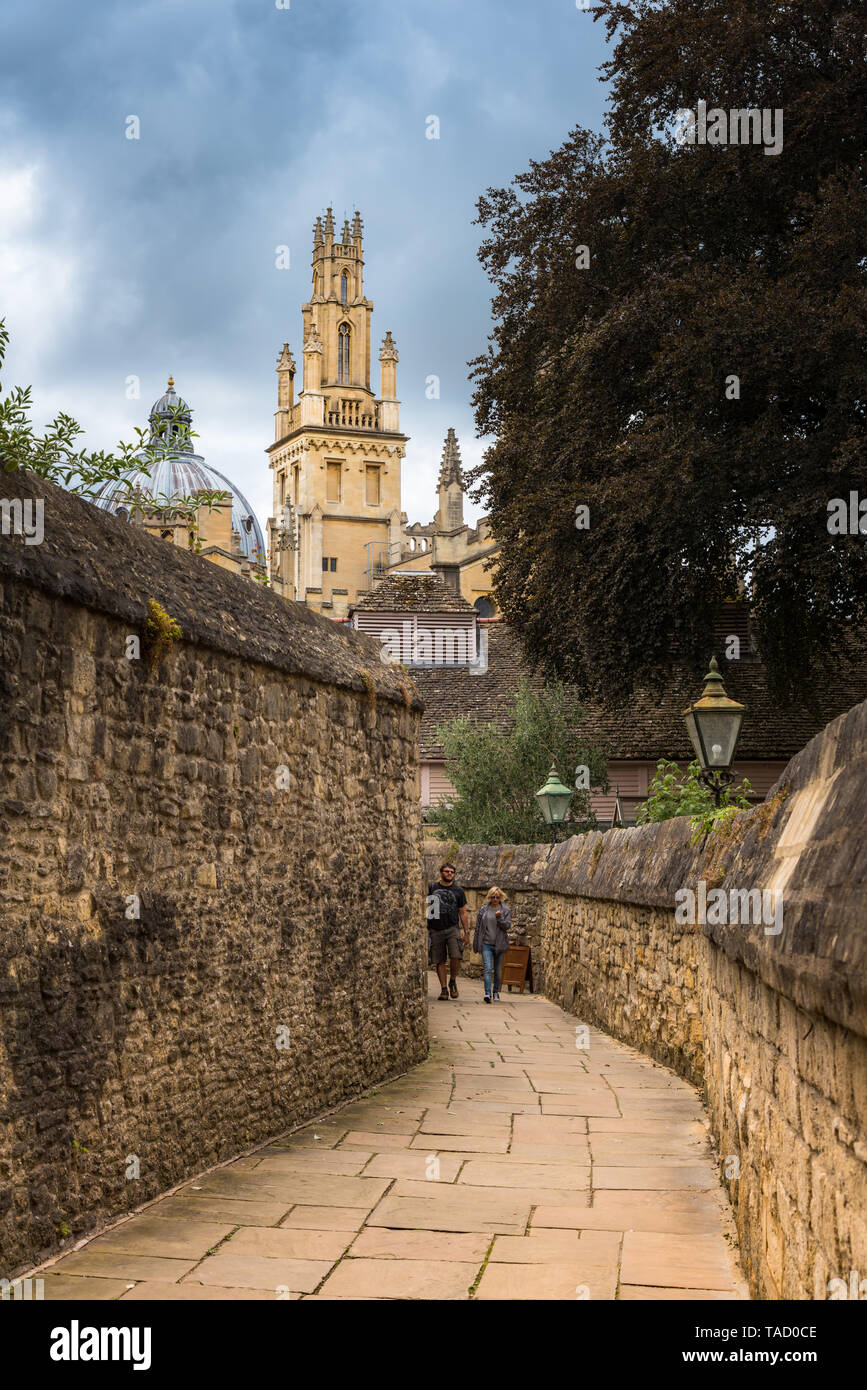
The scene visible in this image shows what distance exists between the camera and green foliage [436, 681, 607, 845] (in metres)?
25.5

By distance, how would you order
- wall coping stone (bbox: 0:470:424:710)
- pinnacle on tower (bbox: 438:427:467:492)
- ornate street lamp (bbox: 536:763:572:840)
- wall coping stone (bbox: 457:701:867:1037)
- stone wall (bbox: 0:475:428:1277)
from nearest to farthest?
1. wall coping stone (bbox: 457:701:867:1037)
2. stone wall (bbox: 0:475:428:1277)
3. wall coping stone (bbox: 0:470:424:710)
4. ornate street lamp (bbox: 536:763:572:840)
5. pinnacle on tower (bbox: 438:427:467:492)

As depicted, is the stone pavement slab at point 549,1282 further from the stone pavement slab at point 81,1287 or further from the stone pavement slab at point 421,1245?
the stone pavement slab at point 81,1287

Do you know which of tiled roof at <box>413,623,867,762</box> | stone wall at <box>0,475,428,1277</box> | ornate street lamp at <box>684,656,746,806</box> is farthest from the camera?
tiled roof at <box>413,623,867,762</box>

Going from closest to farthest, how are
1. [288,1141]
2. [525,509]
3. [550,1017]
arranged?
1. [288,1141]
2. [550,1017]
3. [525,509]

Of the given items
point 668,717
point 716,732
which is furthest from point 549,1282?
point 668,717

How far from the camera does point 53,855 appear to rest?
4.88 metres

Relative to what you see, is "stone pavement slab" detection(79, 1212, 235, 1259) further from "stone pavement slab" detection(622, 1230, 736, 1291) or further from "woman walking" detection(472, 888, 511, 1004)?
"woman walking" detection(472, 888, 511, 1004)

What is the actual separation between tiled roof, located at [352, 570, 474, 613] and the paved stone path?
88.5ft

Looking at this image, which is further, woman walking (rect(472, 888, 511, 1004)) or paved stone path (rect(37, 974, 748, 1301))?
woman walking (rect(472, 888, 511, 1004))

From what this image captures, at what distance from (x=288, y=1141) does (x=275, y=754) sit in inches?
80.0

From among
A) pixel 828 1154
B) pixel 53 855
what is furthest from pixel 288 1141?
pixel 828 1154

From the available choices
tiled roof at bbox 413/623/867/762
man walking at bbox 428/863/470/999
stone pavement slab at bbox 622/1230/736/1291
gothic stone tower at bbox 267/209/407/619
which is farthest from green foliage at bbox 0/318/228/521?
gothic stone tower at bbox 267/209/407/619
